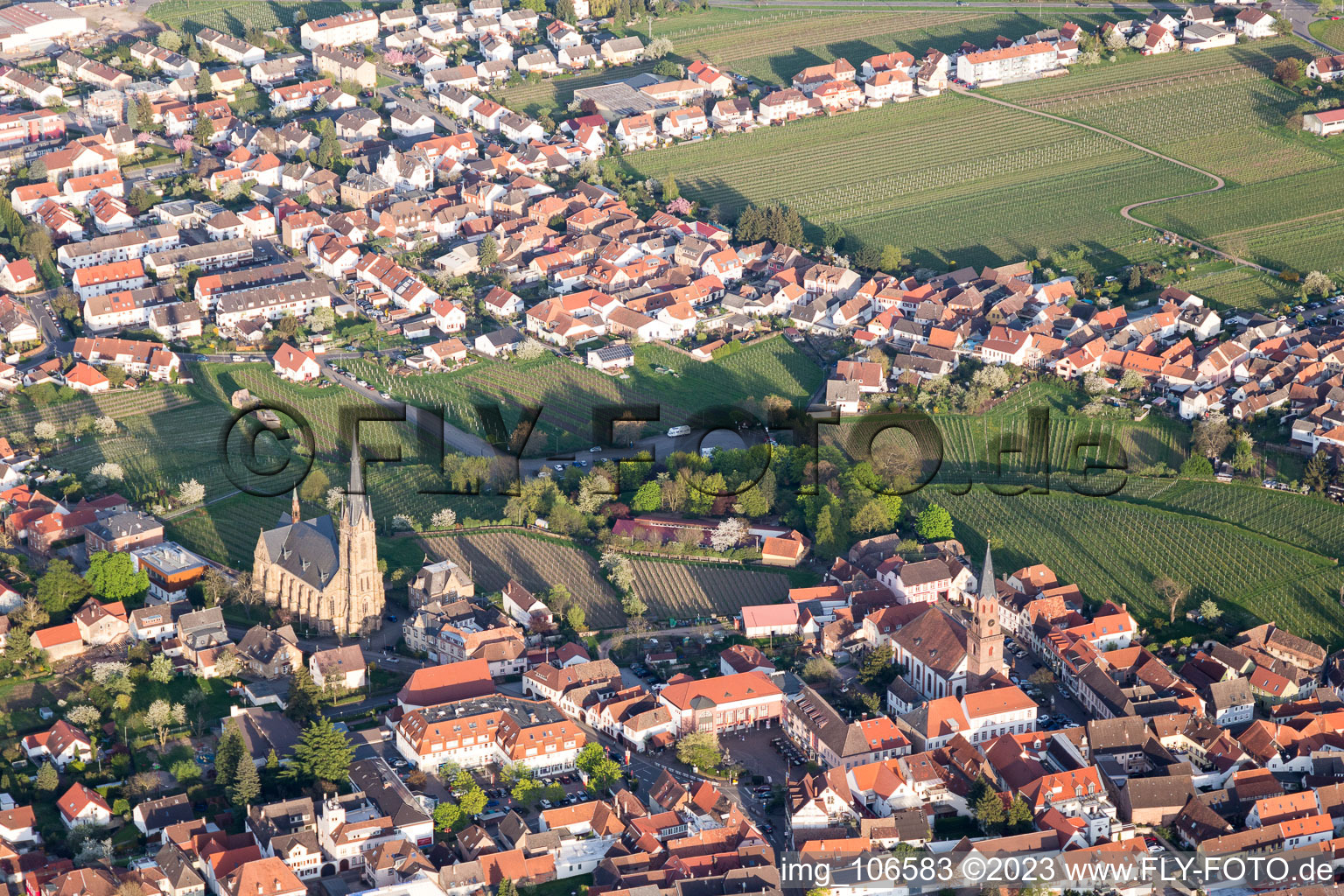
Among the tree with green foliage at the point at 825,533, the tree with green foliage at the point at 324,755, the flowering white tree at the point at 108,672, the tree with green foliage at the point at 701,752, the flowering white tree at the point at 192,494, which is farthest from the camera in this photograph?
the flowering white tree at the point at 192,494

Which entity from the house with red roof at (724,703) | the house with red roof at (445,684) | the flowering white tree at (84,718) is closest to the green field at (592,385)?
the house with red roof at (445,684)

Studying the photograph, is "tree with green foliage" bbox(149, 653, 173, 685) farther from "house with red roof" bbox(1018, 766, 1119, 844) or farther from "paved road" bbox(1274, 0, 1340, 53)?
"paved road" bbox(1274, 0, 1340, 53)

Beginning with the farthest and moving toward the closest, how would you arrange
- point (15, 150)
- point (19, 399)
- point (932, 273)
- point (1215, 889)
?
point (15, 150)
point (932, 273)
point (19, 399)
point (1215, 889)

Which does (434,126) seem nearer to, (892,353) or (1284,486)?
(892,353)

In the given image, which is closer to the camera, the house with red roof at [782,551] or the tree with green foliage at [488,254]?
the house with red roof at [782,551]

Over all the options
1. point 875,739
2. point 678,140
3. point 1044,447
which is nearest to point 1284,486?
point 1044,447

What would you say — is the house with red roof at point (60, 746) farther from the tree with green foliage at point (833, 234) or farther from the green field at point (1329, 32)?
the green field at point (1329, 32)

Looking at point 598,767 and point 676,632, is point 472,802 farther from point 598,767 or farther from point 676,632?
point 676,632
